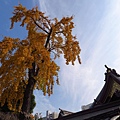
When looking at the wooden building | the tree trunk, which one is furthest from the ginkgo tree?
the wooden building

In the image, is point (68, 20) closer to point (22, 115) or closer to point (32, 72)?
point (32, 72)

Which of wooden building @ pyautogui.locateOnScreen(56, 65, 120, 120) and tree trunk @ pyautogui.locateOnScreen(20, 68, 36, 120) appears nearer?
tree trunk @ pyautogui.locateOnScreen(20, 68, 36, 120)

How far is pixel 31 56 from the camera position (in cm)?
930

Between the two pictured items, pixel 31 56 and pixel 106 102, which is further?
pixel 106 102

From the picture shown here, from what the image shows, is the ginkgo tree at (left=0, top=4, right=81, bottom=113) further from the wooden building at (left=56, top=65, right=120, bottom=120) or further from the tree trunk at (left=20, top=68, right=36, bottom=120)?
the wooden building at (left=56, top=65, right=120, bottom=120)

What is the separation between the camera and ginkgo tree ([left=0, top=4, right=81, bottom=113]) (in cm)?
939

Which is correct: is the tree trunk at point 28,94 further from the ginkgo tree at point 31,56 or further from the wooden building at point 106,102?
the wooden building at point 106,102

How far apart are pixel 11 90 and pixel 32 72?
4.28 feet

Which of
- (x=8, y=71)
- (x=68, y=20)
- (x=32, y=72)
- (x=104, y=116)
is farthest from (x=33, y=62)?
(x=104, y=116)

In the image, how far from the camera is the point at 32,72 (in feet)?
32.6

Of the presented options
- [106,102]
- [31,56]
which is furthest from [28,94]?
[106,102]

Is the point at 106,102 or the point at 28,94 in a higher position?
the point at 106,102

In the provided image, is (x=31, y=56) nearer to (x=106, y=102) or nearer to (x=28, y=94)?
(x=28, y=94)

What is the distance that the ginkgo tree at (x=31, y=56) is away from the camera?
9.39m
